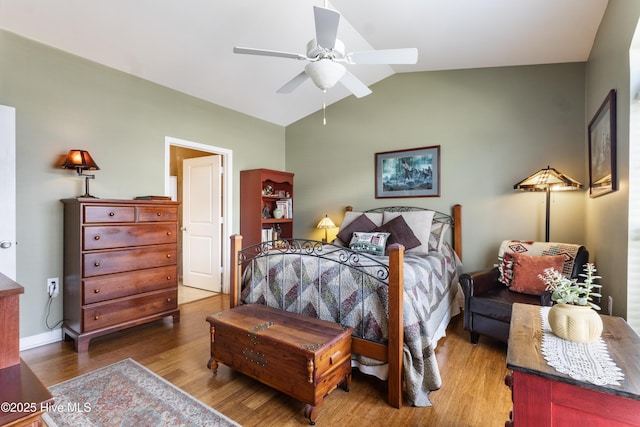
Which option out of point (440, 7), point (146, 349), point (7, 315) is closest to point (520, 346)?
point (7, 315)

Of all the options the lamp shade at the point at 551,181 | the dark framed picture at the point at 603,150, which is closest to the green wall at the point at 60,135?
the lamp shade at the point at 551,181

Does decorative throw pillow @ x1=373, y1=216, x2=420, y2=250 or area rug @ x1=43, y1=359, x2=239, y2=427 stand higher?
decorative throw pillow @ x1=373, y1=216, x2=420, y2=250

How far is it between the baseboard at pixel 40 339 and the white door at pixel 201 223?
6.24ft

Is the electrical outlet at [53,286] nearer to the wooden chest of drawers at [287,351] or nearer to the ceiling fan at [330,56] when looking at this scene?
the wooden chest of drawers at [287,351]

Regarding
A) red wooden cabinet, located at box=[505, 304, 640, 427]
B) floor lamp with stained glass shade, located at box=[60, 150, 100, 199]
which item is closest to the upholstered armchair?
red wooden cabinet, located at box=[505, 304, 640, 427]

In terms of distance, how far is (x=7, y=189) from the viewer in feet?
8.18

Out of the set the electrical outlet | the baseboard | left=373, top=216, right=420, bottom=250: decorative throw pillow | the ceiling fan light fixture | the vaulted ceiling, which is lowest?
the baseboard

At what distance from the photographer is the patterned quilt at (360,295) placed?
6.32 ft

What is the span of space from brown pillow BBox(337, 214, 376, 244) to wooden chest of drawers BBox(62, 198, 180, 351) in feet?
6.51

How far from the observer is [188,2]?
2.55 meters

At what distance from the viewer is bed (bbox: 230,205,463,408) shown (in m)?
1.90

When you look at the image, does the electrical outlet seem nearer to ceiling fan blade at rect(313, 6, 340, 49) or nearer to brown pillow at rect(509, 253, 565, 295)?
ceiling fan blade at rect(313, 6, 340, 49)

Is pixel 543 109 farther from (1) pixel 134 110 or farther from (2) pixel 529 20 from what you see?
(1) pixel 134 110

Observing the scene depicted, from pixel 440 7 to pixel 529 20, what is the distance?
2.48 feet
